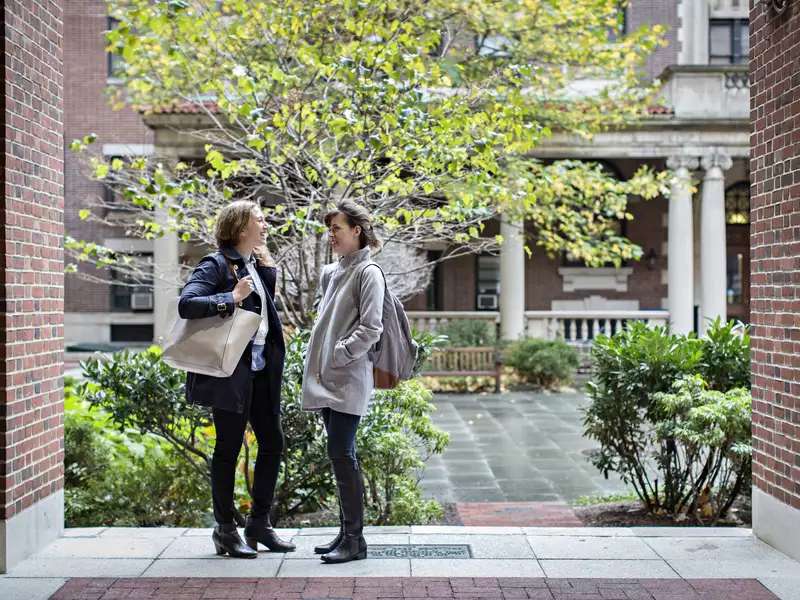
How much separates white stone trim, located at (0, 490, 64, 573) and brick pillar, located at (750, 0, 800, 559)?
14.0 feet

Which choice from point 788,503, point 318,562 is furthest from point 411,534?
point 788,503

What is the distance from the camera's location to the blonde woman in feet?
16.1

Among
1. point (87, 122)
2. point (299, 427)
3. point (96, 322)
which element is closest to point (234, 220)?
point (299, 427)

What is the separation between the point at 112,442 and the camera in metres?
8.33

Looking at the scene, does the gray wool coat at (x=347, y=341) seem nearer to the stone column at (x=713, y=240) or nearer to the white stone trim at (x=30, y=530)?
the white stone trim at (x=30, y=530)

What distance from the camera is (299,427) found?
6582mm

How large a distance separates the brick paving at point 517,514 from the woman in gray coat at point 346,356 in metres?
2.47

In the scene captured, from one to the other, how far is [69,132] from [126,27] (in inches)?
796

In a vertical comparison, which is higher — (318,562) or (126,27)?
(126,27)

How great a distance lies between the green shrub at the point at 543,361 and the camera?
58.2 ft

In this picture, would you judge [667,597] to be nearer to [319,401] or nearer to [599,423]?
[319,401]

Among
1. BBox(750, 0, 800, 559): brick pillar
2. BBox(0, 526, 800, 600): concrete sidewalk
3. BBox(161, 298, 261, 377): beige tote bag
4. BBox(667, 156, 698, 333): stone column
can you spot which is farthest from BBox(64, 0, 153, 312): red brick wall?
BBox(750, 0, 800, 559): brick pillar

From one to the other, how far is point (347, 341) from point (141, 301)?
21.4 meters

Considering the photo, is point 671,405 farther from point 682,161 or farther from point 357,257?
point 682,161
